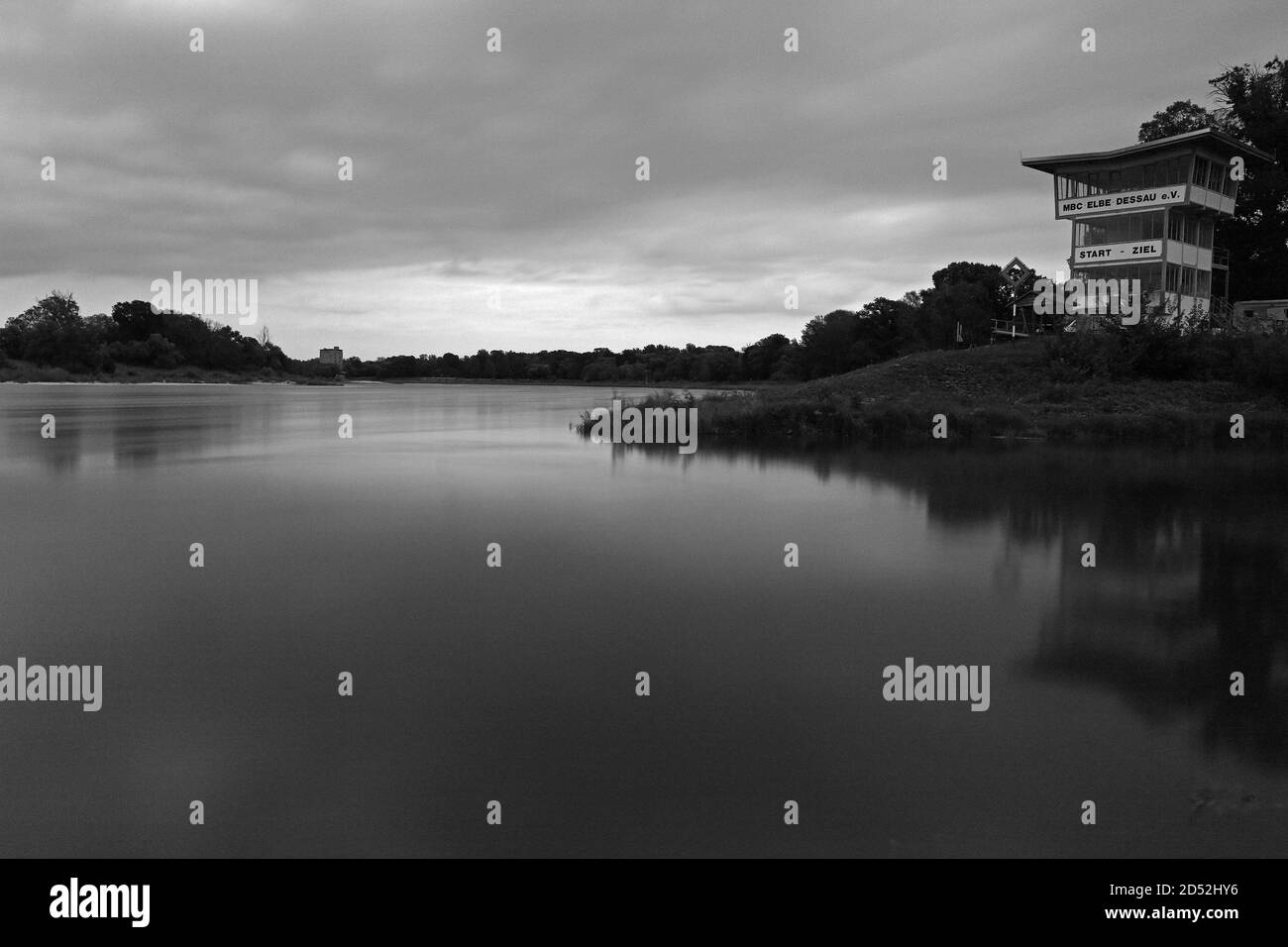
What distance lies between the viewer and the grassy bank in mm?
37781

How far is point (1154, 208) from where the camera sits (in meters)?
51.8

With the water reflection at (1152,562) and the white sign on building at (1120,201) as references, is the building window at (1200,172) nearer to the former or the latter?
the white sign on building at (1120,201)

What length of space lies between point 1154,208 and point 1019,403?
741 inches

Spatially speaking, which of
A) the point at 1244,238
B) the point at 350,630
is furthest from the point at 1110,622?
the point at 1244,238

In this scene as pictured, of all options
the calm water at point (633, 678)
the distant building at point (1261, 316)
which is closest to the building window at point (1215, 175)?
the distant building at point (1261, 316)

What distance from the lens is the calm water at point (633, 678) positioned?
619cm

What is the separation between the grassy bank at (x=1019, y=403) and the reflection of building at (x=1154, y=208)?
7.53m

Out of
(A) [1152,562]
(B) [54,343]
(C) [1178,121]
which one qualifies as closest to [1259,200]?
(C) [1178,121]

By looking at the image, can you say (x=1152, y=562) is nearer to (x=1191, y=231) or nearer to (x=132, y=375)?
(x=1191, y=231)

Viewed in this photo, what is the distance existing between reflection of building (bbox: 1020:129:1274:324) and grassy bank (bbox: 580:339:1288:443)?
7.53 m

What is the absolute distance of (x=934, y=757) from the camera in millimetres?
7180

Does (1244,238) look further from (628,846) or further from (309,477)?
(628,846)

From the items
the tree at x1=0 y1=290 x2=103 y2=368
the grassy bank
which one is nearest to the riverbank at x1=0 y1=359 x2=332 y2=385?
the tree at x1=0 y1=290 x2=103 y2=368

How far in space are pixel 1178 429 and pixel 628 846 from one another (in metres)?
38.7
